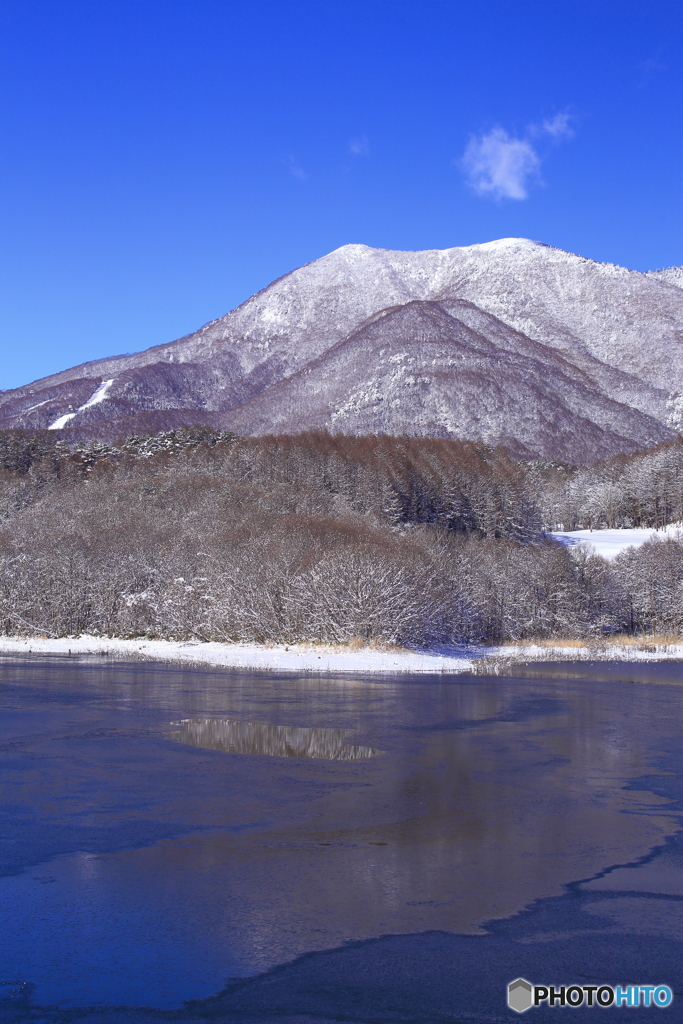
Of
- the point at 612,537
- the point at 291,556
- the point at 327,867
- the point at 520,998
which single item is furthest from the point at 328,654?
the point at 612,537

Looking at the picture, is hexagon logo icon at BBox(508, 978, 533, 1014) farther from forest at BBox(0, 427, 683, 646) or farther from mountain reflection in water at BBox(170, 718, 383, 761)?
forest at BBox(0, 427, 683, 646)

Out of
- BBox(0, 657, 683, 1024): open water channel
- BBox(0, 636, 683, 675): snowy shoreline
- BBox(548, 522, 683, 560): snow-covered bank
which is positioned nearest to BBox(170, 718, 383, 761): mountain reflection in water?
BBox(0, 657, 683, 1024): open water channel

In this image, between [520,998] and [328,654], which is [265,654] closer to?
[328,654]

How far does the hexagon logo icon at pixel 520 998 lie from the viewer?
30.8 feet

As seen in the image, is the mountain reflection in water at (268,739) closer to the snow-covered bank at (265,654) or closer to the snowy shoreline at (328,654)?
the snowy shoreline at (328,654)

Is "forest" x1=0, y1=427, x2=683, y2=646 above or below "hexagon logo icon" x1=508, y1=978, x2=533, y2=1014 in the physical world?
above

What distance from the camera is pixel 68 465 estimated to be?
128 meters

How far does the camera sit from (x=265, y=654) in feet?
186

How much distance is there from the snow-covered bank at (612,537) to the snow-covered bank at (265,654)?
56535 millimetres

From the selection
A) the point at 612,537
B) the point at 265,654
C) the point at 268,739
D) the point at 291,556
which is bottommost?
the point at 268,739

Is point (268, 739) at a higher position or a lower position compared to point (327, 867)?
higher

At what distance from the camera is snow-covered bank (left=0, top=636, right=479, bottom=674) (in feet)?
167
